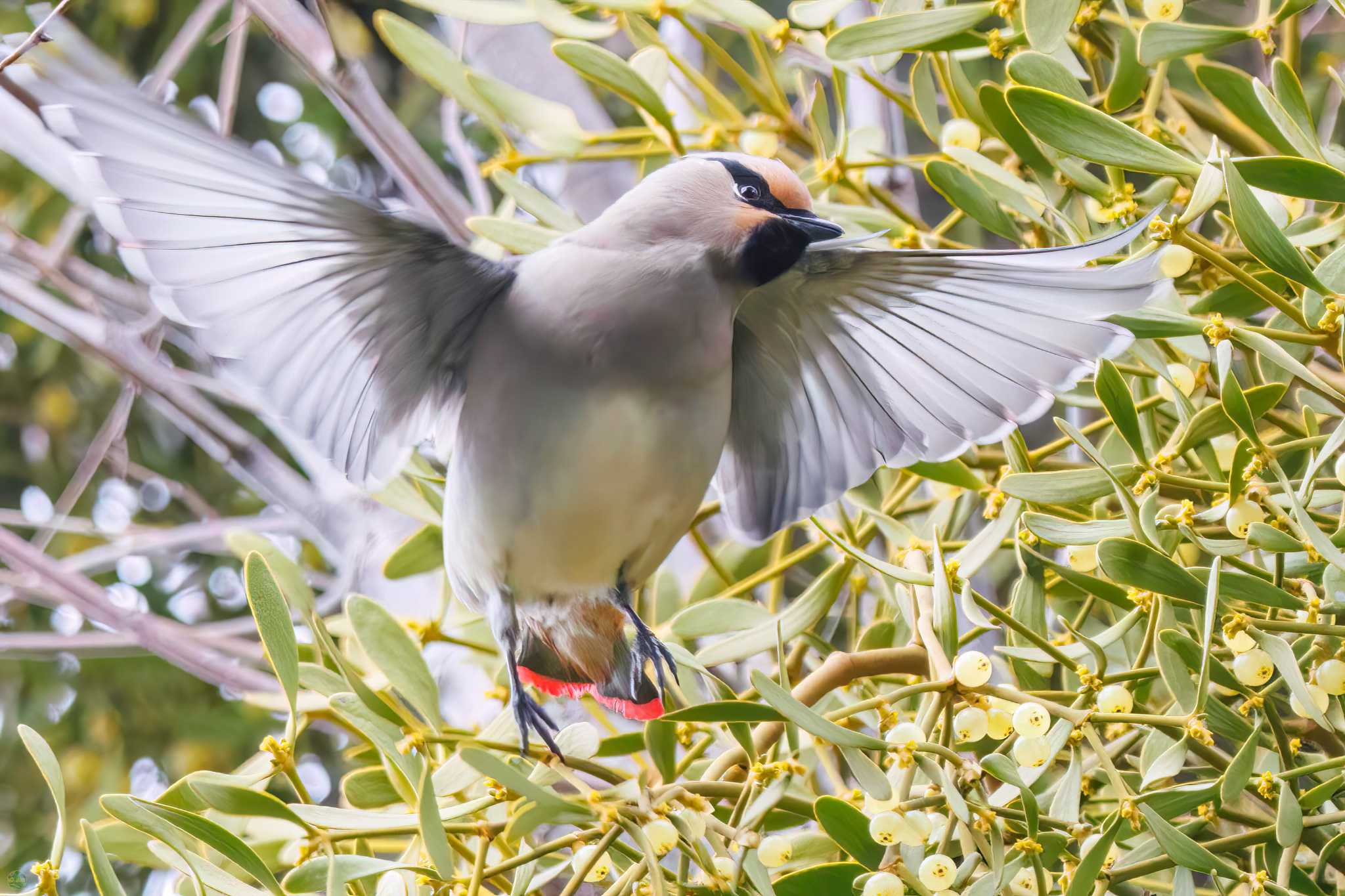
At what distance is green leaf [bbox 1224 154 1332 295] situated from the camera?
653 mm

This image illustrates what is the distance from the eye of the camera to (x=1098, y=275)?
77 centimetres

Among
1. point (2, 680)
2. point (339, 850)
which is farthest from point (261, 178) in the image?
point (2, 680)

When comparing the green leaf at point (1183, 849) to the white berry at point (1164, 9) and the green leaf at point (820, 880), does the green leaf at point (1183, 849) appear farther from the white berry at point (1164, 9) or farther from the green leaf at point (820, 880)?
A: the white berry at point (1164, 9)

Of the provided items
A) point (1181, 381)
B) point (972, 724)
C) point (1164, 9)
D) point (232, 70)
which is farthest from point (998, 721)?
point (232, 70)

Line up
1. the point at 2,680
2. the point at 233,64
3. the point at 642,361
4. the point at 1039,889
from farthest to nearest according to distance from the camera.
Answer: the point at 2,680 → the point at 233,64 → the point at 642,361 → the point at 1039,889

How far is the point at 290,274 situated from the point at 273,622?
0.27 m

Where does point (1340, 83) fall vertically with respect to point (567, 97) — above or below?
above

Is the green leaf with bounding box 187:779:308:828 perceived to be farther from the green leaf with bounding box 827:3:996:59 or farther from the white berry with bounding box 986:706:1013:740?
the green leaf with bounding box 827:3:996:59

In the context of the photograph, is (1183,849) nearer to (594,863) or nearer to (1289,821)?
(1289,821)

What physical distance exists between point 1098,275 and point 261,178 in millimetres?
485

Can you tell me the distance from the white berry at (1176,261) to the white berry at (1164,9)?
15cm

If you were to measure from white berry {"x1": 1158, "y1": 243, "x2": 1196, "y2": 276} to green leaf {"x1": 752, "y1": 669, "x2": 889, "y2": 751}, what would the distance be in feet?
1.13

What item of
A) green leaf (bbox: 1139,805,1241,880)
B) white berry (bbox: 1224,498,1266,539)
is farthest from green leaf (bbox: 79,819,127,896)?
white berry (bbox: 1224,498,1266,539)

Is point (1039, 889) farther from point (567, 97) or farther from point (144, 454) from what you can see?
point (144, 454)
